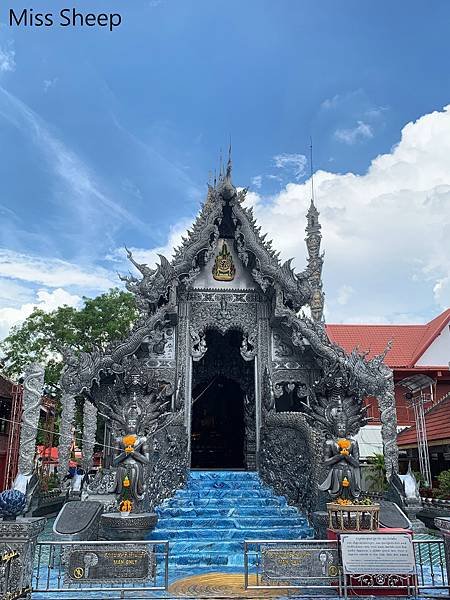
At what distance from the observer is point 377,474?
14.5 metres

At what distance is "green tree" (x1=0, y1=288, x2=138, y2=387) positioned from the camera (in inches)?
830

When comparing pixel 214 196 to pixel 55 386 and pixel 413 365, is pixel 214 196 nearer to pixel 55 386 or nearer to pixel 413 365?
pixel 413 365

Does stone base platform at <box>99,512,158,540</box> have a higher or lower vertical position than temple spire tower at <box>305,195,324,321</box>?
lower

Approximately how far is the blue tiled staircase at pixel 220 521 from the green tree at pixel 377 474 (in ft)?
19.1

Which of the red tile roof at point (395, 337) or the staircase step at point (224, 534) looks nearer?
the staircase step at point (224, 534)

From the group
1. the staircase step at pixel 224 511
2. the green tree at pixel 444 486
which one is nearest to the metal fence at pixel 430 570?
the staircase step at pixel 224 511

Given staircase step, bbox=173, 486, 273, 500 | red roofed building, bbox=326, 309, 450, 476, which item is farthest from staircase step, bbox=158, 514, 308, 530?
red roofed building, bbox=326, 309, 450, 476

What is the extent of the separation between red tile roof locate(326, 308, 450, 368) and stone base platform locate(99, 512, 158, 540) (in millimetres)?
13185

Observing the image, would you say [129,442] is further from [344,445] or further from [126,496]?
[344,445]

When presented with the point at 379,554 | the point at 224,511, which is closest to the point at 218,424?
the point at 224,511

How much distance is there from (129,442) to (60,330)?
14806 millimetres

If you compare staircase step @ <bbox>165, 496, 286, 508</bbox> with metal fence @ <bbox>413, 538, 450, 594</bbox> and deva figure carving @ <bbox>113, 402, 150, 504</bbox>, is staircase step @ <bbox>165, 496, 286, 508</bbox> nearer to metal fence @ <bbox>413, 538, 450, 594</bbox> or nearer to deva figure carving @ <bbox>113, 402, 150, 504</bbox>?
deva figure carving @ <bbox>113, 402, 150, 504</bbox>

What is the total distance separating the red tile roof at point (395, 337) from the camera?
18.9 metres

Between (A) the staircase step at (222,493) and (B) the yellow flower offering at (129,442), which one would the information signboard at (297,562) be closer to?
(B) the yellow flower offering at (129,442)
